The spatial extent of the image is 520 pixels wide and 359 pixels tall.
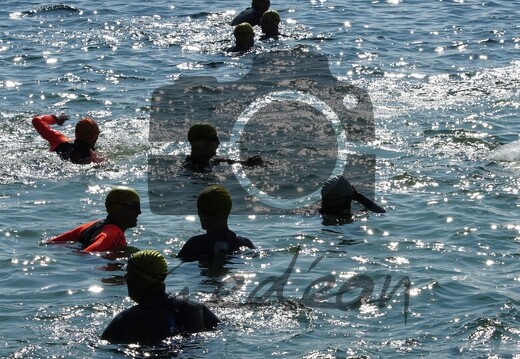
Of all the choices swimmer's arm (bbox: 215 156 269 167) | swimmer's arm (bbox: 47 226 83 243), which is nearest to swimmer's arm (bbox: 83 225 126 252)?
swimmer's arm (bbox: 47 226 83 243)

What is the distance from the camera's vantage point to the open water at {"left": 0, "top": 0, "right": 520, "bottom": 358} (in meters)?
11.0

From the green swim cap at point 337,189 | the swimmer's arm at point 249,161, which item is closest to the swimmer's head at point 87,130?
the swimmer's arm at point 249,161

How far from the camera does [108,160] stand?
58.3ft

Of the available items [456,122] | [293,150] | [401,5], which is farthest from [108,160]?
[401,5]

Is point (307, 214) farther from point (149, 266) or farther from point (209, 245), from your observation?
point (149, 266)

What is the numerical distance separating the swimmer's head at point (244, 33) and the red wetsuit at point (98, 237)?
12.2m

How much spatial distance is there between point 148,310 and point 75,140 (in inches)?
302

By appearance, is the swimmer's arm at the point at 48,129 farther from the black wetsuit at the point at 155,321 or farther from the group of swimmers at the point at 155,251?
the black wetsuit at the point at 155,321

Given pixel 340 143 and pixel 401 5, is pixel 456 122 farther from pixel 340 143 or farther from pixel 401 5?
pixel 401 5

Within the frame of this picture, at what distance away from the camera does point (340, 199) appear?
15.1 metres

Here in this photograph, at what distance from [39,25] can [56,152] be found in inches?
469

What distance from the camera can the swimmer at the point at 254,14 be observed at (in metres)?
27.6

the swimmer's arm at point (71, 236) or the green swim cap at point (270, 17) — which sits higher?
the green swim cap at point (270, 17)

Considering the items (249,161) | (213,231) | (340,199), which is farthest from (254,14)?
(213,231)
